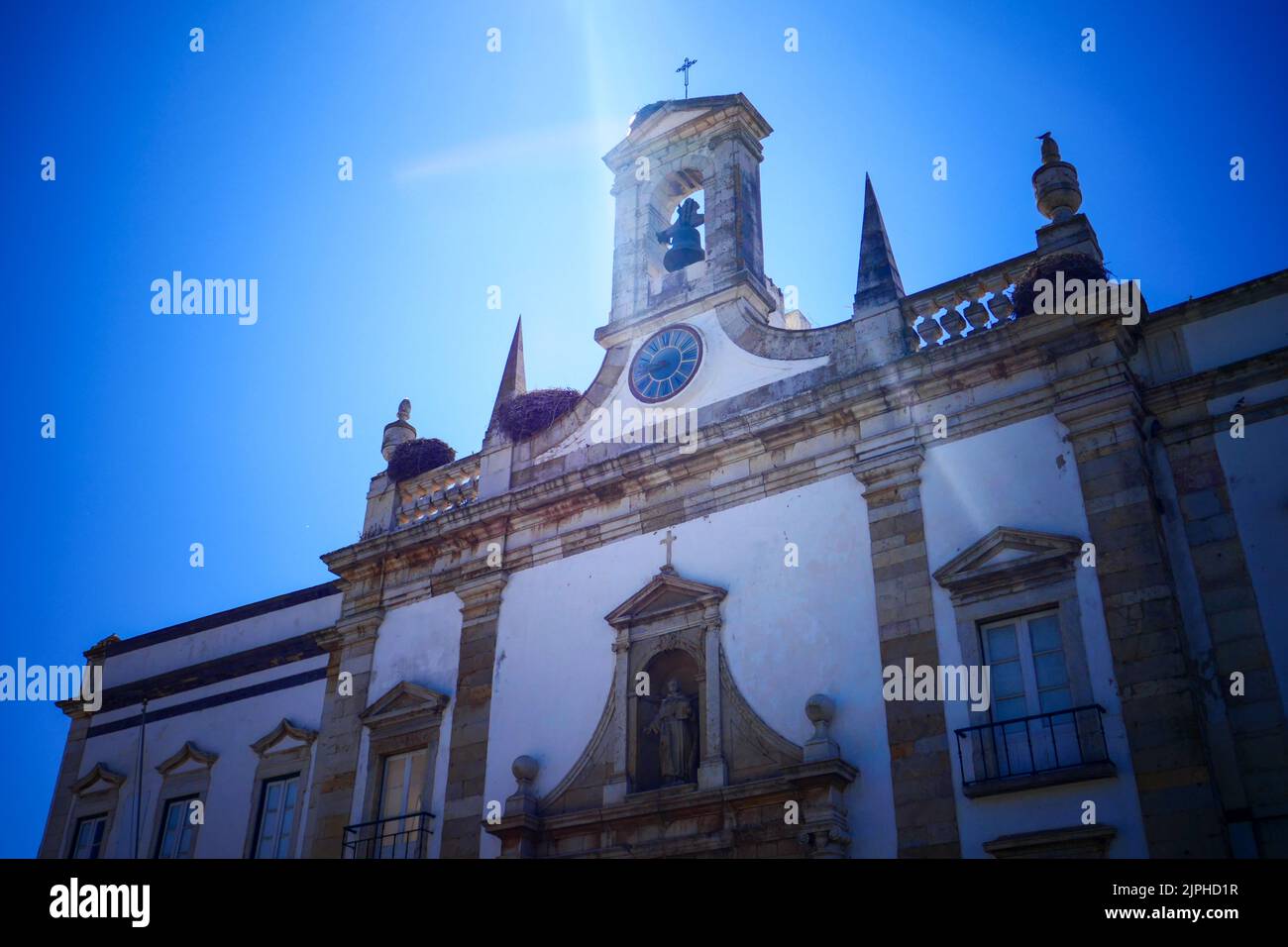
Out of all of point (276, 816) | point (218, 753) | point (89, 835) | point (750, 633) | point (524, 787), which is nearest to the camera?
point (750, 633)

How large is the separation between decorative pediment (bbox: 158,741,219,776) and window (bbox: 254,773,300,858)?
3.86 ft

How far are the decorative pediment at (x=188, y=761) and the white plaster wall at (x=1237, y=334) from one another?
1294cm

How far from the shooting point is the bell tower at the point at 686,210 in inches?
644

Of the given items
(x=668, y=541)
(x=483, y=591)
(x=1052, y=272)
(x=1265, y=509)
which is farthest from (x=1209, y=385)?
(x=483, y=591)

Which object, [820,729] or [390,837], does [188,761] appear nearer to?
[390,837]

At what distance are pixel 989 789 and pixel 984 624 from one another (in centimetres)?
163

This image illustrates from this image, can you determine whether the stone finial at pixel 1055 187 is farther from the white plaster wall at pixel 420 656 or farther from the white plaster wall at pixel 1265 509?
the white plaster wall at pixel 420 656

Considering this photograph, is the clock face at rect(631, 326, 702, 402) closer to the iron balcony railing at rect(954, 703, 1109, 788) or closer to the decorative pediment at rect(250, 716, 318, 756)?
the iron balcony railing at rect(954, 703, 1109, 788)

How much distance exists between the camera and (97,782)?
1883 centimetres

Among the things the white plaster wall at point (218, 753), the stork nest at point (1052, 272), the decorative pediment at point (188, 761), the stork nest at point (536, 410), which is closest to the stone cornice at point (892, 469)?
the stork nest at point (1052, 272)

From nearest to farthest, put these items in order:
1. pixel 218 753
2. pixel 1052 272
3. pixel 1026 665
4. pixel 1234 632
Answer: pixel 1234 632 < pixel 1026 665 < pixel 1052 272 < pixel 218 753

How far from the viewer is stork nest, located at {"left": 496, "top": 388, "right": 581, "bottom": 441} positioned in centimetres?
1683

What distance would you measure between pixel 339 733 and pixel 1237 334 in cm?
1092
